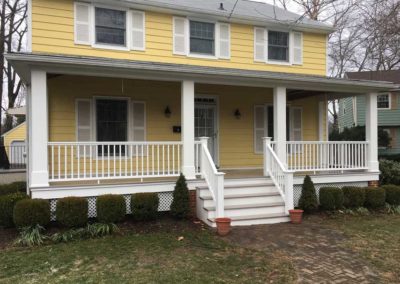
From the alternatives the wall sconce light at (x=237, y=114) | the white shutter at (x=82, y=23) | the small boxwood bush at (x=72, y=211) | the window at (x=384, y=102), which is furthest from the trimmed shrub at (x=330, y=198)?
the window at (x=384, y=102)

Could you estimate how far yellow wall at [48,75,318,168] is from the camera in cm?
872

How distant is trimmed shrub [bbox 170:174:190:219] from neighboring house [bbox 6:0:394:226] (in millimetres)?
366

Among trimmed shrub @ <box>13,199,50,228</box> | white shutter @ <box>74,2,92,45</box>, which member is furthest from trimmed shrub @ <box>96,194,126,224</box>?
white shutter @ <box>74,2,92,45</box>

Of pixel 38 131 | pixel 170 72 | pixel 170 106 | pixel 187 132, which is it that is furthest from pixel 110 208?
pixel 170 106

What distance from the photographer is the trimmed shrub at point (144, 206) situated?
22.8 ft

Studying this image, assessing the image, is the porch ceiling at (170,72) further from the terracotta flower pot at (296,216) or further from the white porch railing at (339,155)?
the terracotta flower pot at (296,216)

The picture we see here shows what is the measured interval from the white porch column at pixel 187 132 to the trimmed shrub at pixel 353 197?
12.3 ft

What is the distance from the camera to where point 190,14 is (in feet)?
33.1

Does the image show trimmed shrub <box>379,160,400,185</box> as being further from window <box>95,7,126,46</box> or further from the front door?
window <box>95,7,126,46</box>

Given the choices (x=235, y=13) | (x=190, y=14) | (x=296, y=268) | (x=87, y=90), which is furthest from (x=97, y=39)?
(x=296, y=268)

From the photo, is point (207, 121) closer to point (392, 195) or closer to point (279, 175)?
point (279, 175)

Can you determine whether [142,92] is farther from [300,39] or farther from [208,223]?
[300,39]

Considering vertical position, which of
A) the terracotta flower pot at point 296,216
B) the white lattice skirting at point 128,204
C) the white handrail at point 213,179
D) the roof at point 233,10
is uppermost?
the roof at point 233,10

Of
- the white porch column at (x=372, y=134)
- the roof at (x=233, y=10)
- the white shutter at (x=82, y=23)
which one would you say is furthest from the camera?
the roof at (x=233, y=10)
